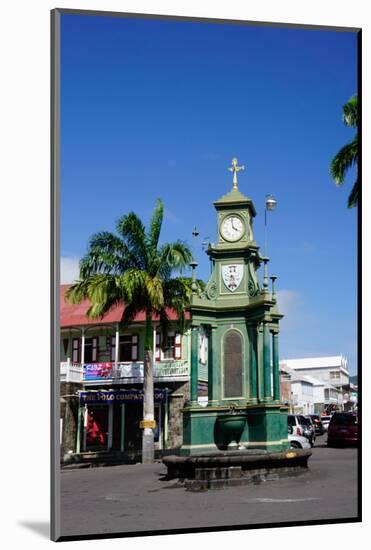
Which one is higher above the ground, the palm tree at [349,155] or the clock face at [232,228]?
the palm tree at [349,155]

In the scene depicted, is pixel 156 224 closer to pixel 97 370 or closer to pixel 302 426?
pixel 97 370

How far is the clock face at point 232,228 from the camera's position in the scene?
49.6ft

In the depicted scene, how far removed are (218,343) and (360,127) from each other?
484 centimetres

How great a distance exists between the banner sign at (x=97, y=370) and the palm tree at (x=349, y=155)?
4735mm

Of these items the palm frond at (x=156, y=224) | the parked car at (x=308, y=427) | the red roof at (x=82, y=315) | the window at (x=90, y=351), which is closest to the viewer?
the palm frond at (x=156, y=224)

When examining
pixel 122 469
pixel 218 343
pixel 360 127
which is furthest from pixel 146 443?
pixel 360 127

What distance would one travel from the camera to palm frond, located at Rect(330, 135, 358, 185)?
13.0 metres

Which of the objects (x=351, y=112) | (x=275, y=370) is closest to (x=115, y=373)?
(x=275, y=370)

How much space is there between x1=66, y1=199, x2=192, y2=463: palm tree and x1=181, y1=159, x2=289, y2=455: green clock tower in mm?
593

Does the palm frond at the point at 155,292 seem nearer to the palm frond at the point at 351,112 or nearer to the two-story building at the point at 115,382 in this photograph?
the two-story building at the point at 115,382

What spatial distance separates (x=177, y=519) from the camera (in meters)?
11.7

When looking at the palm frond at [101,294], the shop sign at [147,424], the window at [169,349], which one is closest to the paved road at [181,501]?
the shop sign at [147,424]

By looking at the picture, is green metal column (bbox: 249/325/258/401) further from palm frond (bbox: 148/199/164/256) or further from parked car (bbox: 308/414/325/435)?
parked car (bbox: 308/414/325/435)

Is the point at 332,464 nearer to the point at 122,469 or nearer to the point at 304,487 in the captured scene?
the point at 304,487
